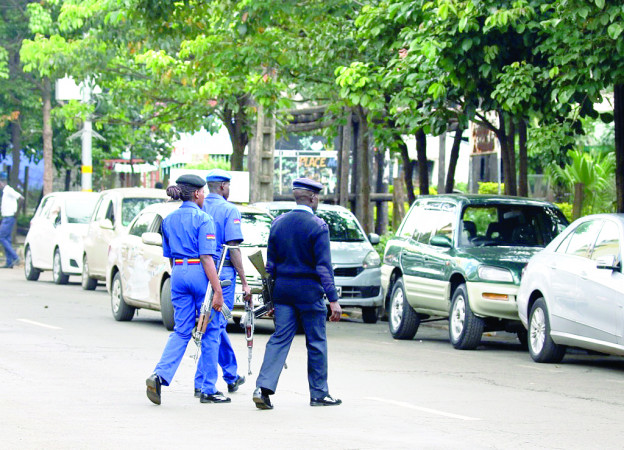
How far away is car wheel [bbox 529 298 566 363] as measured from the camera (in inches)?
552

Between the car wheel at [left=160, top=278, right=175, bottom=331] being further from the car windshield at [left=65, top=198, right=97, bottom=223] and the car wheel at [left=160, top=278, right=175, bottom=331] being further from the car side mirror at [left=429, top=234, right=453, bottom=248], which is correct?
the car windshield at [left=65, top=198, right=97, bottom=223]

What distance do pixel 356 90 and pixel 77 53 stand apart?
40.5 ft

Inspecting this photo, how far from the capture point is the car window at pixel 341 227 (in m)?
20.3

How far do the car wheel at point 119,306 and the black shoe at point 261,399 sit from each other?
824cm

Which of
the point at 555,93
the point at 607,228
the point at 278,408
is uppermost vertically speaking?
the point at 555,93

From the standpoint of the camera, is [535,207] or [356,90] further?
[356,90]

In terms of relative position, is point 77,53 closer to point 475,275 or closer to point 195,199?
point 475,275

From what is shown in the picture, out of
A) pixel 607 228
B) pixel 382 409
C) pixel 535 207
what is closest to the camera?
pixel 382 409

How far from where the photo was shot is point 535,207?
1661 centimetres

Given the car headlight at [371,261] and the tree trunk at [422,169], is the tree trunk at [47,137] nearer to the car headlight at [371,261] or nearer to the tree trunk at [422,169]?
the tree trunk at [422,169]

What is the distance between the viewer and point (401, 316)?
17.1 metres

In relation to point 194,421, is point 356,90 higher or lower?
higher

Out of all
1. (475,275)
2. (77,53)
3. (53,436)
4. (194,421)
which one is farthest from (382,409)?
(77,53)

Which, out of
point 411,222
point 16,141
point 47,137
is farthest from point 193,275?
point 16,141
